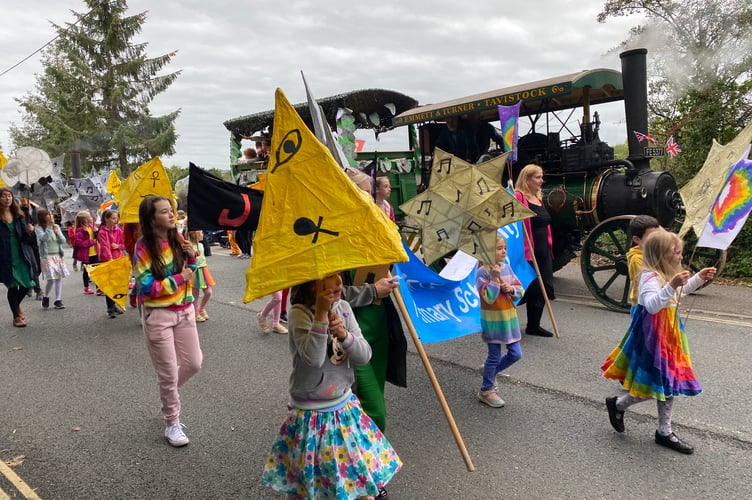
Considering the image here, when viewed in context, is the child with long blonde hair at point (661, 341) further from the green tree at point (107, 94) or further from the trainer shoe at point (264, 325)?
the green tree at point (107, 94)

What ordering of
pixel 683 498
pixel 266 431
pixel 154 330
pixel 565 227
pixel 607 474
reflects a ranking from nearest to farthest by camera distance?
pixel 683 498 → pixel 607 474 → pixel 154 330 → pixel 266 431 → pixel 565 227

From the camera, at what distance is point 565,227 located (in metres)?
7.79

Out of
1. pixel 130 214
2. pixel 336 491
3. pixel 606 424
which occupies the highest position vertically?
pixel 130 214

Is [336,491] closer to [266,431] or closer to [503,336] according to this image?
[266,431]

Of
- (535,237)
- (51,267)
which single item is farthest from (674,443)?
(51,267)

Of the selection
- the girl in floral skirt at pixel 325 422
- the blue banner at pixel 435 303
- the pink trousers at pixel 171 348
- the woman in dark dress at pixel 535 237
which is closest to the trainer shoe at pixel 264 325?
the pink trousers at pixel 171 348

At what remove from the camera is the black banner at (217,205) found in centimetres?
340

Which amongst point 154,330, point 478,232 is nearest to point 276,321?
point 154,330

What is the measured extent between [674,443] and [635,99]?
5.17 meters

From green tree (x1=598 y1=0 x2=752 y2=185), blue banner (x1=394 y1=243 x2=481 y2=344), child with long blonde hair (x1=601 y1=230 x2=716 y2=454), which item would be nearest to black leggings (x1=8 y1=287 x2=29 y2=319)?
blue banner (x1=394 y1=243 x2=481 y2=344)

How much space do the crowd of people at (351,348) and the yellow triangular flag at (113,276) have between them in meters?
1.11

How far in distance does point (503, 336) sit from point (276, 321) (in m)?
3.33

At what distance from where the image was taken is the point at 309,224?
6.91 ft

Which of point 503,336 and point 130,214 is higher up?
point 130,214
